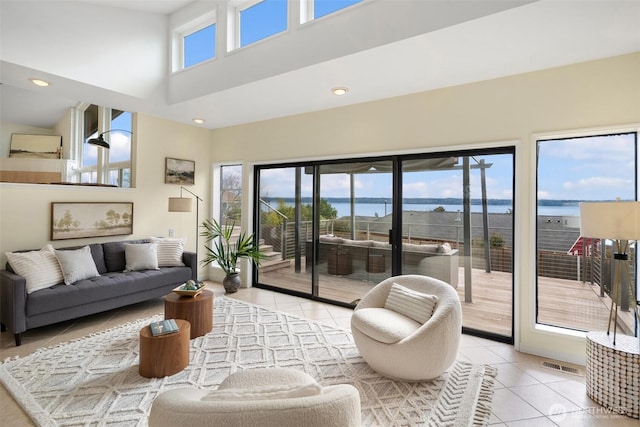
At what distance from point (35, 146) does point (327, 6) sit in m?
5.70

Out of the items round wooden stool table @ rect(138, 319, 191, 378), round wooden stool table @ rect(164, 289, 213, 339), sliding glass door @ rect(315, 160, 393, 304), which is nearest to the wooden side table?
sliding glass door @ rect(315, 160, 393, 304)

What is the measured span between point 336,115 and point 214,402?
12.5 ft

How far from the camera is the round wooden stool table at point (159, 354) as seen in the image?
2439 millimetres

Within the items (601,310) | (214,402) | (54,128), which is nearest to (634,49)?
(601,310)

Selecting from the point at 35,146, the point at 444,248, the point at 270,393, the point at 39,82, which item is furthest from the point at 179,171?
the point at 270,393

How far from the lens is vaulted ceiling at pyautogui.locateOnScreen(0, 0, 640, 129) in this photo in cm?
232

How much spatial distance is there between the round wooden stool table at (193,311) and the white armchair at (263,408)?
2.01 metres

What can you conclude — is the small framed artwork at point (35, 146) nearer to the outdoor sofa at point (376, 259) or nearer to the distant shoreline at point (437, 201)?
the distant shoreline at point (437, 201)

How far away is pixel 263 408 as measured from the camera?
3.59 feet

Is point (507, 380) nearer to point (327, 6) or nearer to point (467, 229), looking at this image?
point (467, 229)

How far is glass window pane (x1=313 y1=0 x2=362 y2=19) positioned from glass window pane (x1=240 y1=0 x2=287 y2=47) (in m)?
0.37

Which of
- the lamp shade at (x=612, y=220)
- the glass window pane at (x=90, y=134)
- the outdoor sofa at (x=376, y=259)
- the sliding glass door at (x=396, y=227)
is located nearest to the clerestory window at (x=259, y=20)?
the sliding glass door at (x=396, y=227)

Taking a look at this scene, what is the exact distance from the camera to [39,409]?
6.82 ft

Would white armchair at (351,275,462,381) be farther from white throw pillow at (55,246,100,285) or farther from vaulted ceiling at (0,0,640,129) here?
white throw pillow at (55,246,100,285)
